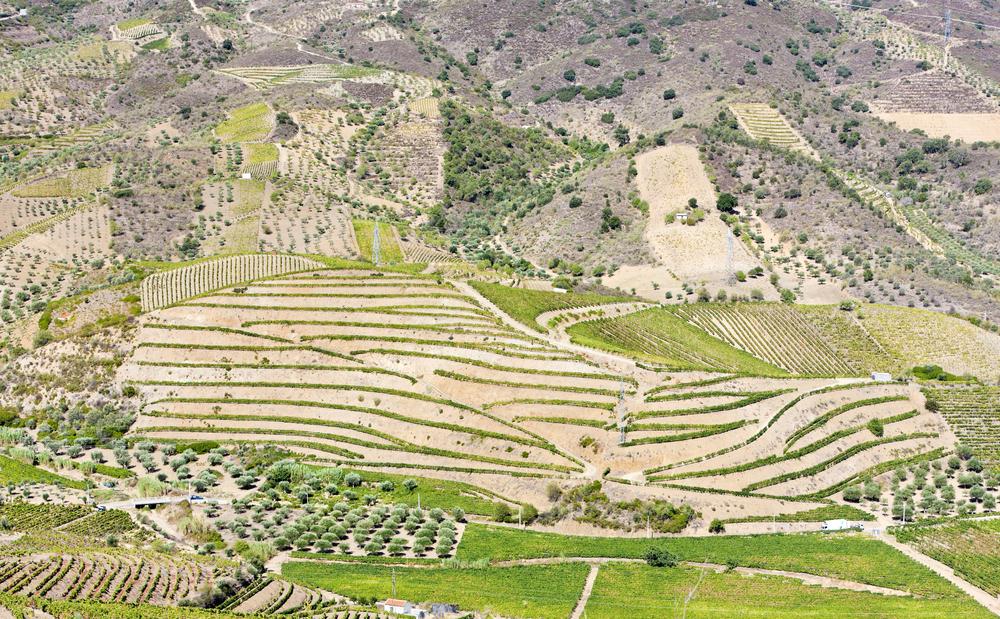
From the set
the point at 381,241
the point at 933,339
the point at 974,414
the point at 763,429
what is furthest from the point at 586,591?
the point at 381,241

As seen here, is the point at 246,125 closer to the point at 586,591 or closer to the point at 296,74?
the point at 296,74

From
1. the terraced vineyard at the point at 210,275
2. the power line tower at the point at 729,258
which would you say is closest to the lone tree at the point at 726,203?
the power line tower at the point at 729,258

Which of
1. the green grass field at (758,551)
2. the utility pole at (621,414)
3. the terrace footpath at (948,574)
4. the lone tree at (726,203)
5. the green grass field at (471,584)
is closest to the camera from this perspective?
the green grass field at (471,584)

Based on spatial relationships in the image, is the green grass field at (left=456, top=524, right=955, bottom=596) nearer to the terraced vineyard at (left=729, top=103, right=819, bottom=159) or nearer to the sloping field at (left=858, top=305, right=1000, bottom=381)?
the sloping field at (left=858, top=305, right=1000, bottom=381)

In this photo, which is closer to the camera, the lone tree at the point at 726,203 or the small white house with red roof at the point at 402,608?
the small white house with red roof at the point at 402,608

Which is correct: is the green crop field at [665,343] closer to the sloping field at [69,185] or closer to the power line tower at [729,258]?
the power line tower at [729,258]

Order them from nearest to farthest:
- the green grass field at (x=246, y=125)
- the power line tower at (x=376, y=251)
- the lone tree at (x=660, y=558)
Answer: the lone tree at (x=660, y=558), the power line tower at (x=376, y=251), the green grass field at (x=246, y=125)

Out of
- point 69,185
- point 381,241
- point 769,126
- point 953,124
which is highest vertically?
point 953,124

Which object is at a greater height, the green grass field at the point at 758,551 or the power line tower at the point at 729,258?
the power line tower at the point at 729,258
